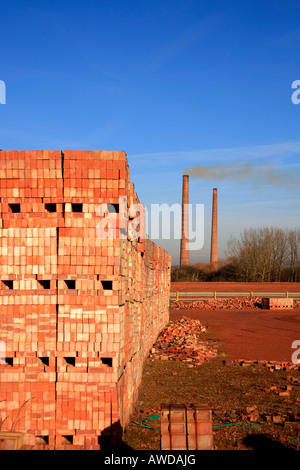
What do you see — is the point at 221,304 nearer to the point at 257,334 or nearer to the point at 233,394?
the point at 257,334

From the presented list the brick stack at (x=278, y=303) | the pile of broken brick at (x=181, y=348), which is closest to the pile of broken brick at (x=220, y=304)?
the brick stack at (x=278, y=303)

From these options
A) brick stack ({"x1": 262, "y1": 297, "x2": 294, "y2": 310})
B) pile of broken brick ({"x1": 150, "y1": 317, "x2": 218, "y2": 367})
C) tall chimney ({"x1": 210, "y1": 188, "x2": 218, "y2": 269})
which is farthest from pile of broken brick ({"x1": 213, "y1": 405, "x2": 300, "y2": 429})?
tall chimney ({"x1": 210, "y1": 188, "x2": 218, "y2": 269})

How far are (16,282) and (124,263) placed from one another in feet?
4.95

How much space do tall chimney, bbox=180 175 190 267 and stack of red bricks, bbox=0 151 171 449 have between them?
51.0 m

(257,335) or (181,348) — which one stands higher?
(181,348)

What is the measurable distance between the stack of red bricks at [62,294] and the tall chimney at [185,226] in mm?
51023

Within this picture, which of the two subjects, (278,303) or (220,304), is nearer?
(278,303)

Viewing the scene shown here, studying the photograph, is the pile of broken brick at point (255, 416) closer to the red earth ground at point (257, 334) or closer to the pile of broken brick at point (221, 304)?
the red earth ground at point (257, 334)

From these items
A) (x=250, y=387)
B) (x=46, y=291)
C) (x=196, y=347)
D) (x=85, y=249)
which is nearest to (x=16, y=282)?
(x=46, y=291)

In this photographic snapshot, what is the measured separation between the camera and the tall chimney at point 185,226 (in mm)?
56812

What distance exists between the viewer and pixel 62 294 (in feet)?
19.1

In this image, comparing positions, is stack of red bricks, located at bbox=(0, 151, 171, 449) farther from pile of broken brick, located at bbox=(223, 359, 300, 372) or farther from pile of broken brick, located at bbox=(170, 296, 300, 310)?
pile of broken brick, located at bbox=(170, 296, 300, 310)

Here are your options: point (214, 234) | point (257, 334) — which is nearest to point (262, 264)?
point (214, 234)

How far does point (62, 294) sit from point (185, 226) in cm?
A: 5280
